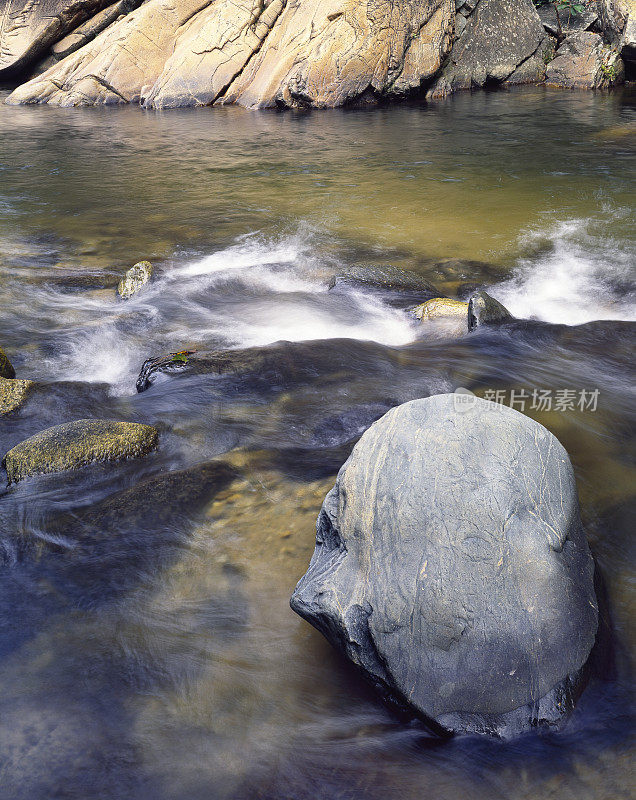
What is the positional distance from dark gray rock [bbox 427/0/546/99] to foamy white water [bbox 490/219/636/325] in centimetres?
1405

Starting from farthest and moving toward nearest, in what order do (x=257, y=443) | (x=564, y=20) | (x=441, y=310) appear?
(x=564, y=20), (x=441, y=310), (x=257, y=443)

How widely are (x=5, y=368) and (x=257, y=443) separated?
243 centimetres

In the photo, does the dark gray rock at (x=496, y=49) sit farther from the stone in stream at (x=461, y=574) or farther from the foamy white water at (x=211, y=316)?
the stone in stream at (x=461, y=574)

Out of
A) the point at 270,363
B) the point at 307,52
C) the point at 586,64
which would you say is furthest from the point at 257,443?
the point at 586,64

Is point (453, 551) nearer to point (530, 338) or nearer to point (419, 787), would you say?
point (419, 787)

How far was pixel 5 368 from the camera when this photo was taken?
5.28 metres

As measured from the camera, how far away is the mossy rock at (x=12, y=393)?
188 inches

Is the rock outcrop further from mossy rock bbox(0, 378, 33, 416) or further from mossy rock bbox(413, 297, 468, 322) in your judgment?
mossy rock bbox(0, 378, 33, 416)

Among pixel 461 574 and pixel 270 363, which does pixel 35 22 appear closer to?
pixel 270 363

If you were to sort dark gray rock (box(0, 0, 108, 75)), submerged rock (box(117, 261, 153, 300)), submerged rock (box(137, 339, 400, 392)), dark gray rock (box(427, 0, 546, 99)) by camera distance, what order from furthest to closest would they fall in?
dark gray rock (box(0, 0, 108, 75)), dark gray rock (box(427, 0, 546, 99)), submerged rock (box(117, 261, 153, 300)), submerged rock (box(137, 339, 400, 392))

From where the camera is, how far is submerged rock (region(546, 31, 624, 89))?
19656mm

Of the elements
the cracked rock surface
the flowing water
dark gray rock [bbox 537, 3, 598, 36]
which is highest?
dark gray rock [bbox 537, 3, 598, 36]

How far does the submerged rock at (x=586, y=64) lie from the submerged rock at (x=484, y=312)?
58.3 feet

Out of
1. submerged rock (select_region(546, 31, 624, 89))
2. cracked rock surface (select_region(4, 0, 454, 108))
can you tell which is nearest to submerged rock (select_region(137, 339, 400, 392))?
cracked rock surface (select_region(4, 0, 454, 108))
